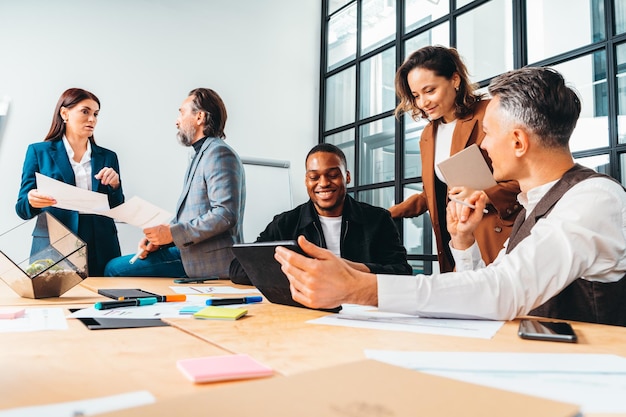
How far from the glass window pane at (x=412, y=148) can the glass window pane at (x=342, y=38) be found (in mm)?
1072

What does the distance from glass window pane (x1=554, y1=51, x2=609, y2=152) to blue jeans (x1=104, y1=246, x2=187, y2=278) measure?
206 cm

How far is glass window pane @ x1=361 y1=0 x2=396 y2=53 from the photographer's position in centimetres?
398

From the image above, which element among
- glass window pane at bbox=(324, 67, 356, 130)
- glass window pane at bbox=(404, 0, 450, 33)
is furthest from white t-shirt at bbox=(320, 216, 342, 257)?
glass window pane at bbox=(324, 67, 356, 130)

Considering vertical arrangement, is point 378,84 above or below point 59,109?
above

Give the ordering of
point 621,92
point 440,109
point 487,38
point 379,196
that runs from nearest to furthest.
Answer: point 440,109, point 621,92, point 487,38, point 379,196

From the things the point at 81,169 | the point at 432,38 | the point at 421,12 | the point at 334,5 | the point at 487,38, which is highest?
the point at 334,5

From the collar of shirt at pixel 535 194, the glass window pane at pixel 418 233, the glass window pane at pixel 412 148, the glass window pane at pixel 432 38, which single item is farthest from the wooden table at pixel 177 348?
the glass window pane at pixel 432 38

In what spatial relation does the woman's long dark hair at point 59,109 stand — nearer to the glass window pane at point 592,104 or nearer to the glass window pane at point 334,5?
the glass window pane at point 592,104

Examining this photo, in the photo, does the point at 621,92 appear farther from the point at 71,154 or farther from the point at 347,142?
the point at 71,154

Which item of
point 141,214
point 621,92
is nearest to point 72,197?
point 141,214

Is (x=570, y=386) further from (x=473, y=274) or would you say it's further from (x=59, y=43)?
(x=59, y=43)

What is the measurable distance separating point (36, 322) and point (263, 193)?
3.26m

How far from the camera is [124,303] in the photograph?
44.0 inches

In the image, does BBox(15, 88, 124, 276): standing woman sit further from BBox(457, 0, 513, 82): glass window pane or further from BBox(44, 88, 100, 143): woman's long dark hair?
BBox(457, 0, 513, 82): glass window pane
